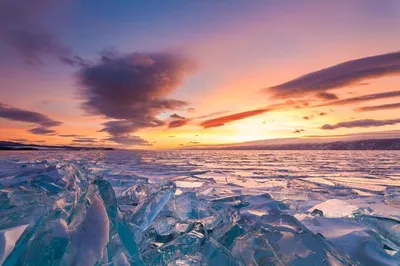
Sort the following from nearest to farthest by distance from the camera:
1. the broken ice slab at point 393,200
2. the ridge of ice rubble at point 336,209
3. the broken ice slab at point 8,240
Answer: the broken ice slab at point 8,240 → the ridge of ice rubble at point 336,209 → the broken ice slab at point 393,200

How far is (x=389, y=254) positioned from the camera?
1554mm

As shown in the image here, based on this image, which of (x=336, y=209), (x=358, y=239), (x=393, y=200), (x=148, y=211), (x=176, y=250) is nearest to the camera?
(x=176, y=250)

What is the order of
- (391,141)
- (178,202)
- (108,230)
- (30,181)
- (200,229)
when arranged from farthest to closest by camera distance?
1. (391,141)
2. (30,181)
3. (178,202)
4. (200,229)
5. (108,230)

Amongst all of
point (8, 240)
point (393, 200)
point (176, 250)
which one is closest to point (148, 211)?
point (176, 250)

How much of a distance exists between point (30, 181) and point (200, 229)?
4.16 meters

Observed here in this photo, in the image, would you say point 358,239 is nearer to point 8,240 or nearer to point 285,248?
point 285,248

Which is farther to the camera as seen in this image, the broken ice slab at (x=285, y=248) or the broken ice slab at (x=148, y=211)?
the broken ice slab at (x=148, y=211)

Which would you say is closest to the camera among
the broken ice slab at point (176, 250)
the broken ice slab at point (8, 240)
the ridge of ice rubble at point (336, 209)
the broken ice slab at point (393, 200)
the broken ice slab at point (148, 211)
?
the broken ice slab at point (8, 240)

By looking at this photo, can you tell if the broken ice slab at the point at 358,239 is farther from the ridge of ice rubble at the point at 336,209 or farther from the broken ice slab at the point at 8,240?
the broken ice slab at the point at 8,240

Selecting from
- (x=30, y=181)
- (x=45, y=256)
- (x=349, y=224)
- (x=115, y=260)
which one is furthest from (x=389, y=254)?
(x=30, y=181)

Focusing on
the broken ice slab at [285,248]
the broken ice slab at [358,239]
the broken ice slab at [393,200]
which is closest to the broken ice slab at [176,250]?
the broken ice slab at [285,248]

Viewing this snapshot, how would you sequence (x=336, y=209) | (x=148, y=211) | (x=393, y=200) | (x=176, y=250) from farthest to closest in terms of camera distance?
(x=393, y=200), (x=336, y=209), (x=148, y=211), (x=176, y=250)

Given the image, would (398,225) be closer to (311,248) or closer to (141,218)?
(311,248)

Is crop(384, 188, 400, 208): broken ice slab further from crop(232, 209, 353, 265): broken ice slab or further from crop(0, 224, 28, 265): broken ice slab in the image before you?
crop(0, 224, 28, 265): broken ice slab
